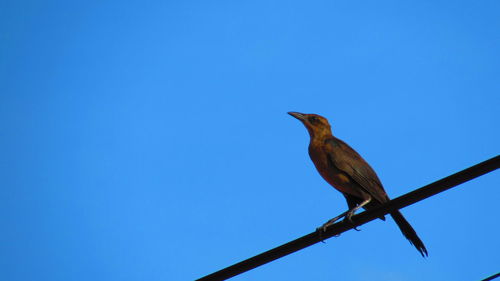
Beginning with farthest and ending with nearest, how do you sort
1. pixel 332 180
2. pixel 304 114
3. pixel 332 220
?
pixel 304 114 → pixel 332 180 → pixel 332 220

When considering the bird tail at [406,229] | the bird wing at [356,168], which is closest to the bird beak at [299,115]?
the bird wing at [356,168]

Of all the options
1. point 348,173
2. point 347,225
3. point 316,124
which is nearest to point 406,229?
point 348,173

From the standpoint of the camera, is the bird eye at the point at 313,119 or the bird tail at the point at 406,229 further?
the bird eye at the point at 313,119

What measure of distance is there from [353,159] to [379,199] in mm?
770

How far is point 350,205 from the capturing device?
707cm

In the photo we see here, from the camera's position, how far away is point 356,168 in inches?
274

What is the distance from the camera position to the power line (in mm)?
3406

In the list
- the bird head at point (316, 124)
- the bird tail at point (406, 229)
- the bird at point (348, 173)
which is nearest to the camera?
the bird tail at point (406, 229)

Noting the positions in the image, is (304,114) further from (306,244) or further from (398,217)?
(306,244)

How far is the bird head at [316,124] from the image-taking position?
814 centimetres

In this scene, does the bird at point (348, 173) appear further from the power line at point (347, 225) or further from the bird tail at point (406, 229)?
the power line at point (347, 225)

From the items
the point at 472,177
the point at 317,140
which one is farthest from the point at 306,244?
the point at 317,140

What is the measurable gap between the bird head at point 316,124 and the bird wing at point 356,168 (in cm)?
62

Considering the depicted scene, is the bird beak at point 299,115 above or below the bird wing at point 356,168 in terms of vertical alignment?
above
